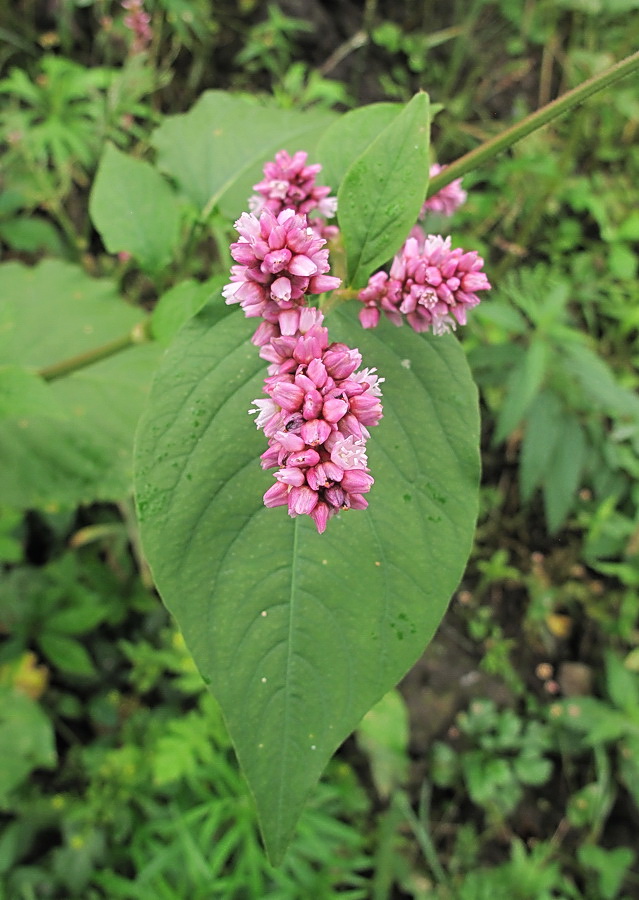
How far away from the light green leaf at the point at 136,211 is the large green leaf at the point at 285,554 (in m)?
0.75

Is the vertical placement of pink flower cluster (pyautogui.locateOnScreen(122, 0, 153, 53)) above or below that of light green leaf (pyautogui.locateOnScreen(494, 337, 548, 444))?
above

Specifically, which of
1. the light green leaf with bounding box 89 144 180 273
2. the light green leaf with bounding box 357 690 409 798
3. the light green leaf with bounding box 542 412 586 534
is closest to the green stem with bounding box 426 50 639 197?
the light green leaf with bounding box 89 144 180 273

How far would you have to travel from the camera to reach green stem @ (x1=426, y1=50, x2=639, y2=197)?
1072mm

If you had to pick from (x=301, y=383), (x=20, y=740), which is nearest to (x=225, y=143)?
(x=301, y=383)

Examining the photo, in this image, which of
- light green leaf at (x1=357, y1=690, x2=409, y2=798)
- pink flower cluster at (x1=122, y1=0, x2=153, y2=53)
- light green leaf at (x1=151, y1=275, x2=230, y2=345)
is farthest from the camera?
pink flower cluster at (x1=122, y1=0, x2=153, y2=53)

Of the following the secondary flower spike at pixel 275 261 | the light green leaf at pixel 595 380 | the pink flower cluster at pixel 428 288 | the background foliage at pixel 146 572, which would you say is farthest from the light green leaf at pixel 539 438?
the secondary flower spike at pixel 275 261

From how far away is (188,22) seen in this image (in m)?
3.65

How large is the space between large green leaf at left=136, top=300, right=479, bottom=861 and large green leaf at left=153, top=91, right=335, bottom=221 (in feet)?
2.73

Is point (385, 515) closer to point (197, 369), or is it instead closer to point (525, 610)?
point (197, 369)

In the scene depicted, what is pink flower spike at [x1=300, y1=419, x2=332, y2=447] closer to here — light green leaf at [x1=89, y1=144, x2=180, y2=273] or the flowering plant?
the flowering plant

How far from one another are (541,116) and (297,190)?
0.45 metres

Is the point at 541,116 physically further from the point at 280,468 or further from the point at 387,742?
the point at 387,742

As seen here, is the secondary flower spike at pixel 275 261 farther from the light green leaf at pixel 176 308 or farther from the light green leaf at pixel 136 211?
the light green leaf at pixel 136 211

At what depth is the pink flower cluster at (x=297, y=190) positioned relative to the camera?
1279 mm
